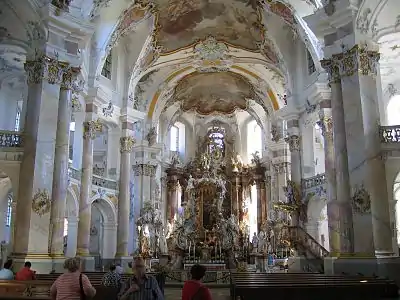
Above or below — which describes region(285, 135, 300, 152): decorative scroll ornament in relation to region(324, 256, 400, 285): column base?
above

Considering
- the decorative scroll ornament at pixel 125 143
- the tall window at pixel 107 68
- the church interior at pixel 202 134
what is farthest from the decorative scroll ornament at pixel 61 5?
the decorative scroll ornament at pixel 125 143

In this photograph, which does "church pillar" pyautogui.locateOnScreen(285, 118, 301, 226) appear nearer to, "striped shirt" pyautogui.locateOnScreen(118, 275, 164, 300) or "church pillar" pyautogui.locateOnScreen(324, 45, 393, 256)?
"church pillar" pyautogui.locateOnScreen(324, 45, 393, 256)

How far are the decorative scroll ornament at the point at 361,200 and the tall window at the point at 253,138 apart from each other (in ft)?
74.3

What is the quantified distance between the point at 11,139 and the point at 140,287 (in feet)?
34.3

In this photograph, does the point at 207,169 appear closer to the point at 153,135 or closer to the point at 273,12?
the point at 153,135

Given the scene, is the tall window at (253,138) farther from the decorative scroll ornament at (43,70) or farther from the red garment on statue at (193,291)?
the red garment on statue at (193,291)

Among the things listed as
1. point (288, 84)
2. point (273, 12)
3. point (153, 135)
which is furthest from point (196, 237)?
point (273, 12)

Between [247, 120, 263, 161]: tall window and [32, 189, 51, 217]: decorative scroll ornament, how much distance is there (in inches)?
916

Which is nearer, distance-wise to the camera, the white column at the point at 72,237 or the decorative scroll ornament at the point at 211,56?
the white column at the point at 72,237

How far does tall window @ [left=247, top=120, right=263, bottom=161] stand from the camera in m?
35.7

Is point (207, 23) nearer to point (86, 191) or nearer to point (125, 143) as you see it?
point (125, 143)

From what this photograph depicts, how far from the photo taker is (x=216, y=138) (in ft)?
120

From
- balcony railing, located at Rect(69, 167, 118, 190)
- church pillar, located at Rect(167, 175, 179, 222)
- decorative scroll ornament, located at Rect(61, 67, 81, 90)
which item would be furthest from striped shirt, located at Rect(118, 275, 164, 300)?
church pillar, located at Rect(167, 175, 179, 222)

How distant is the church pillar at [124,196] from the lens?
22.4 m
